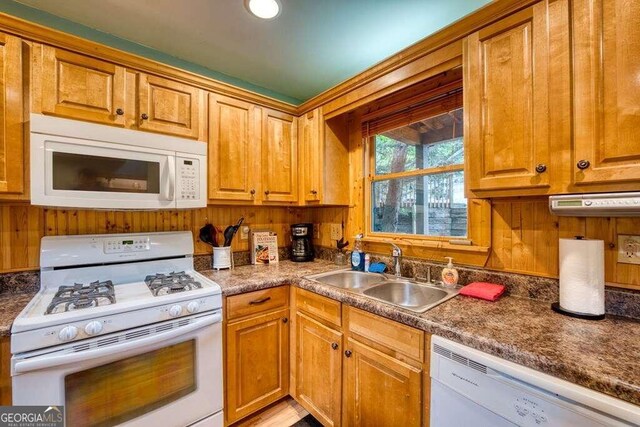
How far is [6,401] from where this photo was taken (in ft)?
3.58

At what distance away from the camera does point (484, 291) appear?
1352 mm

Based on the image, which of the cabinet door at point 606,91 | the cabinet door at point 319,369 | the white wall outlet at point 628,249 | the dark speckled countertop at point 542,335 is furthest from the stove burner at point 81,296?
the white wall outlet at point 628,249

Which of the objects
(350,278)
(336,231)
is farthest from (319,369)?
(336,231)

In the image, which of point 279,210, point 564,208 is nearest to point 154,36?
point 279,210

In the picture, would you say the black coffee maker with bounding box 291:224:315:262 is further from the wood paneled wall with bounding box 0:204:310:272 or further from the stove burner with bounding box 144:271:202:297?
the stove burner with bounding box 144:271:202:297

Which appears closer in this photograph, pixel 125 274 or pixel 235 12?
pixel 235 12

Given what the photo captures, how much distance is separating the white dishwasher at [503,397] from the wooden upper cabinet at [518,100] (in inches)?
28.2

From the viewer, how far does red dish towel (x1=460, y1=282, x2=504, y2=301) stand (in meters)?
1.32

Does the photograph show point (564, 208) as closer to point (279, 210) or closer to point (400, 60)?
point (400, 60)

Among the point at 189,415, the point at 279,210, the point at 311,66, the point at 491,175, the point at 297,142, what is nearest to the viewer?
the point at 491,175

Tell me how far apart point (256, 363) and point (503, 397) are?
4.52 ft

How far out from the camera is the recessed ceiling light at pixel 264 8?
4.83 ft

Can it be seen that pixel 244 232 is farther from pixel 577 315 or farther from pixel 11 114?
pixel 577 315

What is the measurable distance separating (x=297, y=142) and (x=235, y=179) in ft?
2.21
